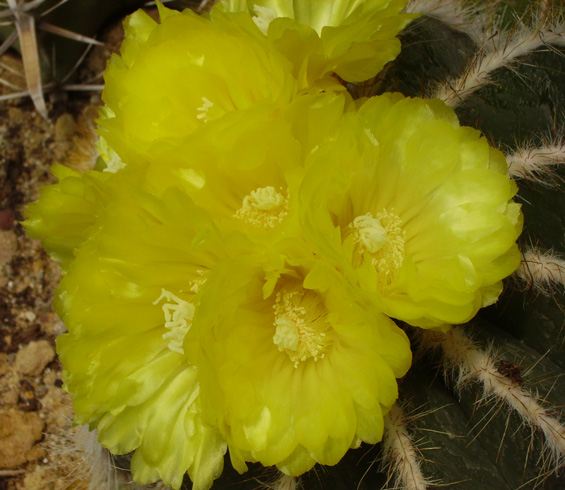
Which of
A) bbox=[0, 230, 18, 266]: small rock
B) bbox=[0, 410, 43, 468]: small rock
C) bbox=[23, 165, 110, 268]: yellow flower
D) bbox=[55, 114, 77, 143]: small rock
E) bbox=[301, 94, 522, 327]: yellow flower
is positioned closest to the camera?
bbox=[301, 94, 522, 327]: yellow flower

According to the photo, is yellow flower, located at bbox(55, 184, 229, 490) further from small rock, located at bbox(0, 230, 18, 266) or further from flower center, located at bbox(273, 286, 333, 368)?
small rock, located at bbox(0, 230, 18, 266)

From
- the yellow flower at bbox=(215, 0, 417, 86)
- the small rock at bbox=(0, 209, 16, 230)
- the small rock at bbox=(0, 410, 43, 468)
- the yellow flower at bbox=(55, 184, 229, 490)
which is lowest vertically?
the small rock at bbox=(0, 410, 43, 468)

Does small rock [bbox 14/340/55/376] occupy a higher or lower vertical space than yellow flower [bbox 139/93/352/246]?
lower

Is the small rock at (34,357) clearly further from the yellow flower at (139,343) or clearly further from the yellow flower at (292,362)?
the yellow flower at (292,362)

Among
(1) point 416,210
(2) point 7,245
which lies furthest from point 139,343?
(2) point 7,245

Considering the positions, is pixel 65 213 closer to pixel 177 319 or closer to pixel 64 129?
pixel 177 319

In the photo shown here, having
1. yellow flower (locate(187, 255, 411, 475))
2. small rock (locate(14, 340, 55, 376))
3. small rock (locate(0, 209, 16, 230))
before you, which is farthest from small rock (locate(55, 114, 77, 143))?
yellow flower (locate(187, 255, 411, 475))

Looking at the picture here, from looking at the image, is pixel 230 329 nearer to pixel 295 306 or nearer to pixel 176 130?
pixel 295 306
